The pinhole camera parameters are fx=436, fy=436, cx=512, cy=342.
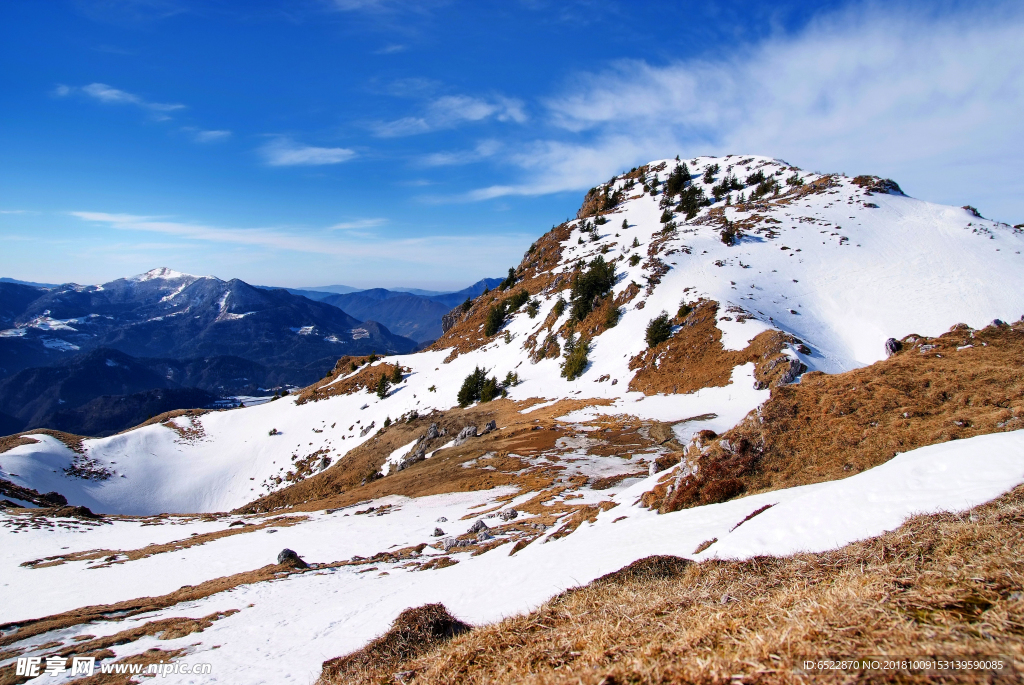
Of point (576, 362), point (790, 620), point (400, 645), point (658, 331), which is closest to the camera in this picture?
point (790, 620)

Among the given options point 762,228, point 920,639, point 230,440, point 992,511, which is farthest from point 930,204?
point 230,440

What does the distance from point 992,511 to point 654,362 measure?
33.5 m

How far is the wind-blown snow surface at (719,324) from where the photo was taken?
120 ft

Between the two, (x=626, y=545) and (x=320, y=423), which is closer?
(x=626, y=545)

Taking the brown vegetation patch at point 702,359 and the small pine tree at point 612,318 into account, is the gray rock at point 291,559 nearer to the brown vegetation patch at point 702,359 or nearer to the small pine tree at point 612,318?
the brown vegetation patch at point 702,359

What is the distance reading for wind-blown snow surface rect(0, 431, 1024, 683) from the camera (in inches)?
272

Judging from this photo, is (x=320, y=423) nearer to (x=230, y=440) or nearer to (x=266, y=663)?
(x=230, y=440)

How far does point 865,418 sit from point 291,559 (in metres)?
19.0

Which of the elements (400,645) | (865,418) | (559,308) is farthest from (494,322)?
(400,645)

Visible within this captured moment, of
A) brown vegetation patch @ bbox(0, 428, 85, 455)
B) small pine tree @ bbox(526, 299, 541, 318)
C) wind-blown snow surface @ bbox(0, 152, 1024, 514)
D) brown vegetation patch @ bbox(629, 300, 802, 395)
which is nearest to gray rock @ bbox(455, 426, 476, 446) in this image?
wind-blown snow surface @ bbox(0, 152, 1024, 514)

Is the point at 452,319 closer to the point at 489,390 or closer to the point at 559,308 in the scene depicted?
the point at 559,308

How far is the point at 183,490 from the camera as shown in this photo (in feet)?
155

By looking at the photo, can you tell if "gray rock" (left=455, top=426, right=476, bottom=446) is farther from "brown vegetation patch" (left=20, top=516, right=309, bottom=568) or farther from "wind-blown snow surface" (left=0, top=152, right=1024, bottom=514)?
"brown vegetation patch" (left=20, top=516, right=309, bottom=568)

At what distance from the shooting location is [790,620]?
3.40 meters
